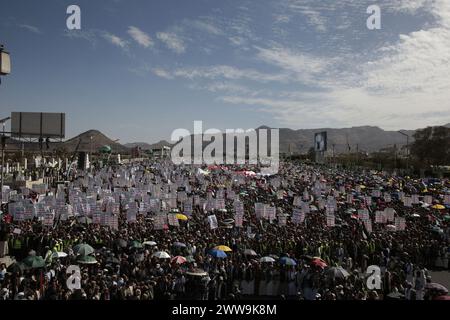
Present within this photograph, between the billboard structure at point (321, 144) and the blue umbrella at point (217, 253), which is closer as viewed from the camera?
the blue umbrella at point (217, 253)

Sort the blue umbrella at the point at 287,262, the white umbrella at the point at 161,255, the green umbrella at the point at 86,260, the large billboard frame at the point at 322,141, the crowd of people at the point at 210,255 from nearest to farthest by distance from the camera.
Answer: the crowd of people at the point at 210,255
the green umbrella at the point at 86,260
the blue umbrella at the point at 287,262
the white umbrella at the point at 161,255
the large billboard frame at the point at 322,141

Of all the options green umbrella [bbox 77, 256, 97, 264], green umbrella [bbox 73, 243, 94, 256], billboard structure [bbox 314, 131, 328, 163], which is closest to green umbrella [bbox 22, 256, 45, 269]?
green umbrella [bbox 77, 256, 97, 264]

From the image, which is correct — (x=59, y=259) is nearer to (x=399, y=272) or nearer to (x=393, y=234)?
(x=399, y=272)

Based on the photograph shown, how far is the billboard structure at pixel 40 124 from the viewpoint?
1547cm

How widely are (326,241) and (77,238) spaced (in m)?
9.70

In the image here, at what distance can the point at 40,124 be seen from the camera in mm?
15617

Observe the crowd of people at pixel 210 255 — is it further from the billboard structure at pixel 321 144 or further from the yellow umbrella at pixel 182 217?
the billboard structure at pixel 321 144

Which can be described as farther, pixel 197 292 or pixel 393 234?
pixel 393 234

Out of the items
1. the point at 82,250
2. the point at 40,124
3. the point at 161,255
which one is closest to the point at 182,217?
the point at 161,255

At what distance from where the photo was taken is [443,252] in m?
16.5

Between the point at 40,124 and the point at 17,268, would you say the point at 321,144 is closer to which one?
the point at 40,124

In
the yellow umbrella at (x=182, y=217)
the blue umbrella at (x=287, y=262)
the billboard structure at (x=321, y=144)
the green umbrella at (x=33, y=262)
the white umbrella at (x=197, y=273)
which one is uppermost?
the billboard structure at (x=321, y=144)

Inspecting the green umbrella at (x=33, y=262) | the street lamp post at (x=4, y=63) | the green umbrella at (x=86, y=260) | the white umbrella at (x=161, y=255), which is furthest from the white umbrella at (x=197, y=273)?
the street lamp post at (x=4, y=63)

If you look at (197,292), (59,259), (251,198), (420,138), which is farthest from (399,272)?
(420,138)
